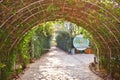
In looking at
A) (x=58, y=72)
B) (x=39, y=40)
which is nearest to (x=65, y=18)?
(x=58, y=72)

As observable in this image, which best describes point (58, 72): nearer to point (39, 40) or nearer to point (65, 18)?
point (65, 18)

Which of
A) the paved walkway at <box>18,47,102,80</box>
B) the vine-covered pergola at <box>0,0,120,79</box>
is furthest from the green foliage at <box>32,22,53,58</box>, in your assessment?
the vine-covered pergola at <box>0,0,120,79</box>

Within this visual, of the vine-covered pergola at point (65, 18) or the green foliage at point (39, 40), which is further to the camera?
the green foliage at point (39, 40)

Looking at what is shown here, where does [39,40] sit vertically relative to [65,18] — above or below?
below

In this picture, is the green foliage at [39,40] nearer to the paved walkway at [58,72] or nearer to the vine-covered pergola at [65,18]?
the paved walkway at [58,72]

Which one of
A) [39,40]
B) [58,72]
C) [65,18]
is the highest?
[65,18]

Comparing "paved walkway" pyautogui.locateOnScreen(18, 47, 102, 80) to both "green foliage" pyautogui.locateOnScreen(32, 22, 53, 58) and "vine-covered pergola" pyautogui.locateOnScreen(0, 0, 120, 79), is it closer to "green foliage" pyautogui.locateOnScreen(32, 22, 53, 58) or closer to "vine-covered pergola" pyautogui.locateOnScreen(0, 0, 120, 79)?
"vine-covered pergola" pyautogui.locateOnScreen(0, 0, 120, 79)

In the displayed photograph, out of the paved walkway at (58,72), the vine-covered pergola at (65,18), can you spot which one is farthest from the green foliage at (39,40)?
the vine-covered pergola at (65,18)

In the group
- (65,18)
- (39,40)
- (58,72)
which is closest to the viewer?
(65,18)

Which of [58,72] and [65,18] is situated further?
[58,72]

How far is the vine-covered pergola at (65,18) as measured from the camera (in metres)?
6.67

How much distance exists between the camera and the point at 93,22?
8938 mm

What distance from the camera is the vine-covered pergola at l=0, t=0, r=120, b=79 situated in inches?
263

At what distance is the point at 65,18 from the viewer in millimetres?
10250
